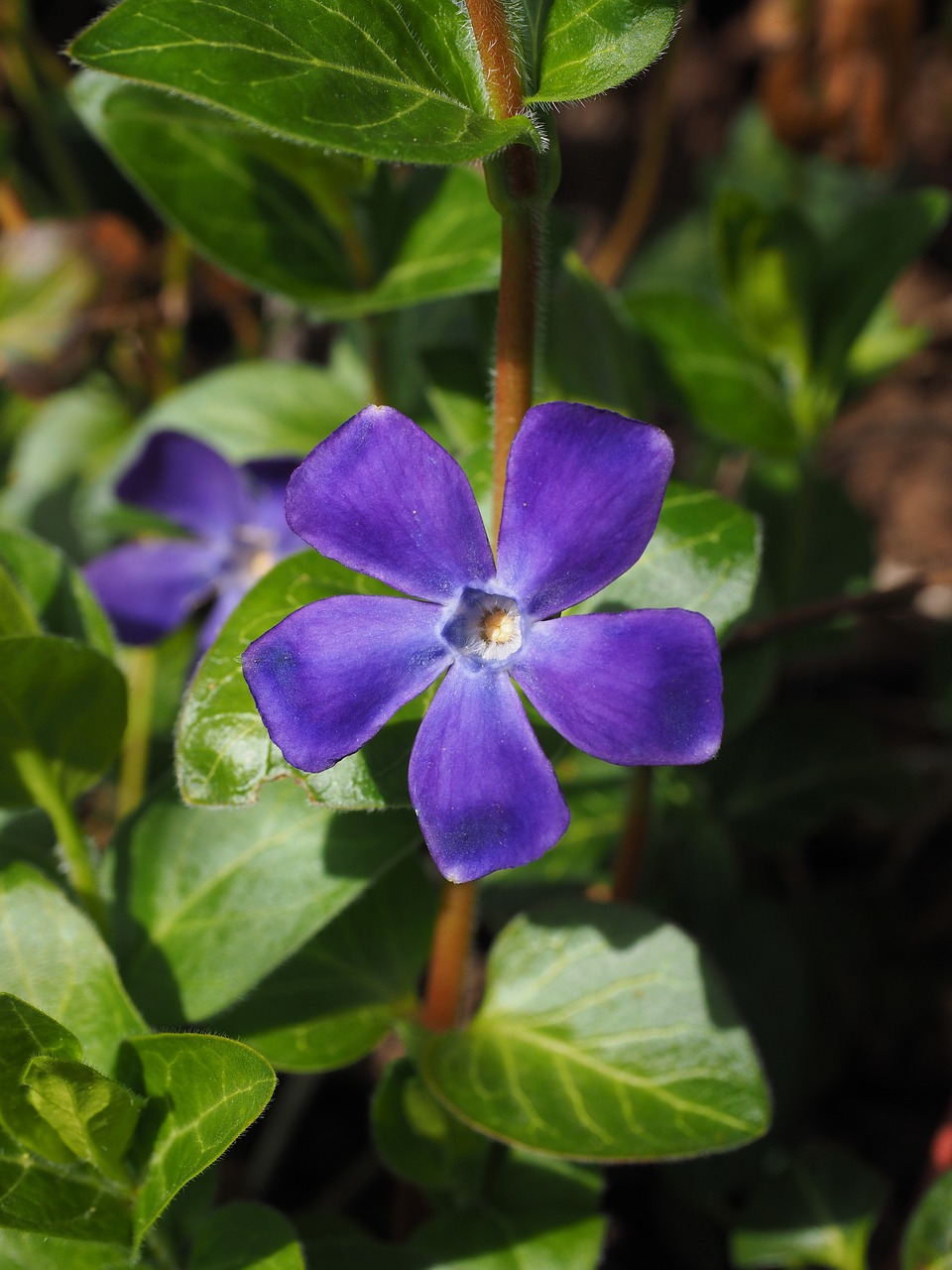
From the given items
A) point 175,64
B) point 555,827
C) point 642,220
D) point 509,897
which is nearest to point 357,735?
point 555,827

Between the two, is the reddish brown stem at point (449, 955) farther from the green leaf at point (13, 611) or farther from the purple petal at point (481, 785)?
Answer: the green leaf at point (13, 611)

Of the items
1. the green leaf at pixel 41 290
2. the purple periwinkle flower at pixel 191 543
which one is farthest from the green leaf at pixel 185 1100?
the green leaf at pixel 41 290

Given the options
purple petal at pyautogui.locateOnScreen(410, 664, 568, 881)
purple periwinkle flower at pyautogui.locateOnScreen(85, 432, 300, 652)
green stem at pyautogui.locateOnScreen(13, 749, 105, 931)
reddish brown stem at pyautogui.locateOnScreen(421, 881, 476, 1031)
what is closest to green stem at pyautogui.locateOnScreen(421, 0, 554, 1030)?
purple petal at pyautogui.locateOnScreen(410, 664, 568, 881)

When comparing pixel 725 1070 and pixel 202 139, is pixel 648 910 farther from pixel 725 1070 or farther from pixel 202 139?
pixel 202 139

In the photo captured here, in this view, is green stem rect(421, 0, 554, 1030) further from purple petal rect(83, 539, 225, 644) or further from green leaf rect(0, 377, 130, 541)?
green leaf rect(0, 377, 130, 541)

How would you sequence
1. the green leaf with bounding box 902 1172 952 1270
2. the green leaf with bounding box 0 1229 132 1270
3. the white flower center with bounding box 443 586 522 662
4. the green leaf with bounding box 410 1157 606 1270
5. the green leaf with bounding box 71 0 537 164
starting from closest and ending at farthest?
1. the green leaf with bounding box 71 0 537 164
2. the white flower center with bounding box 443 586 522 662
3. the green leaf with bounding box 0 1229 132 1270
4. the green leaf with bounding box 410 1157 606 1270
5. the green leaf with bounding box 902 1172 952 1270

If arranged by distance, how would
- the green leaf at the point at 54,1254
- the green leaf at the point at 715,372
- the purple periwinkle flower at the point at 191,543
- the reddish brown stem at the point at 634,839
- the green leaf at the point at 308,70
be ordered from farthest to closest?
the purple periwinkle flower at the point at 191,543
the green leaf at the point at 715,372
the reddish brown stem at the point at 634,839
the green leaf at the point at 54,1254
the green leaf at the point at 308,70
